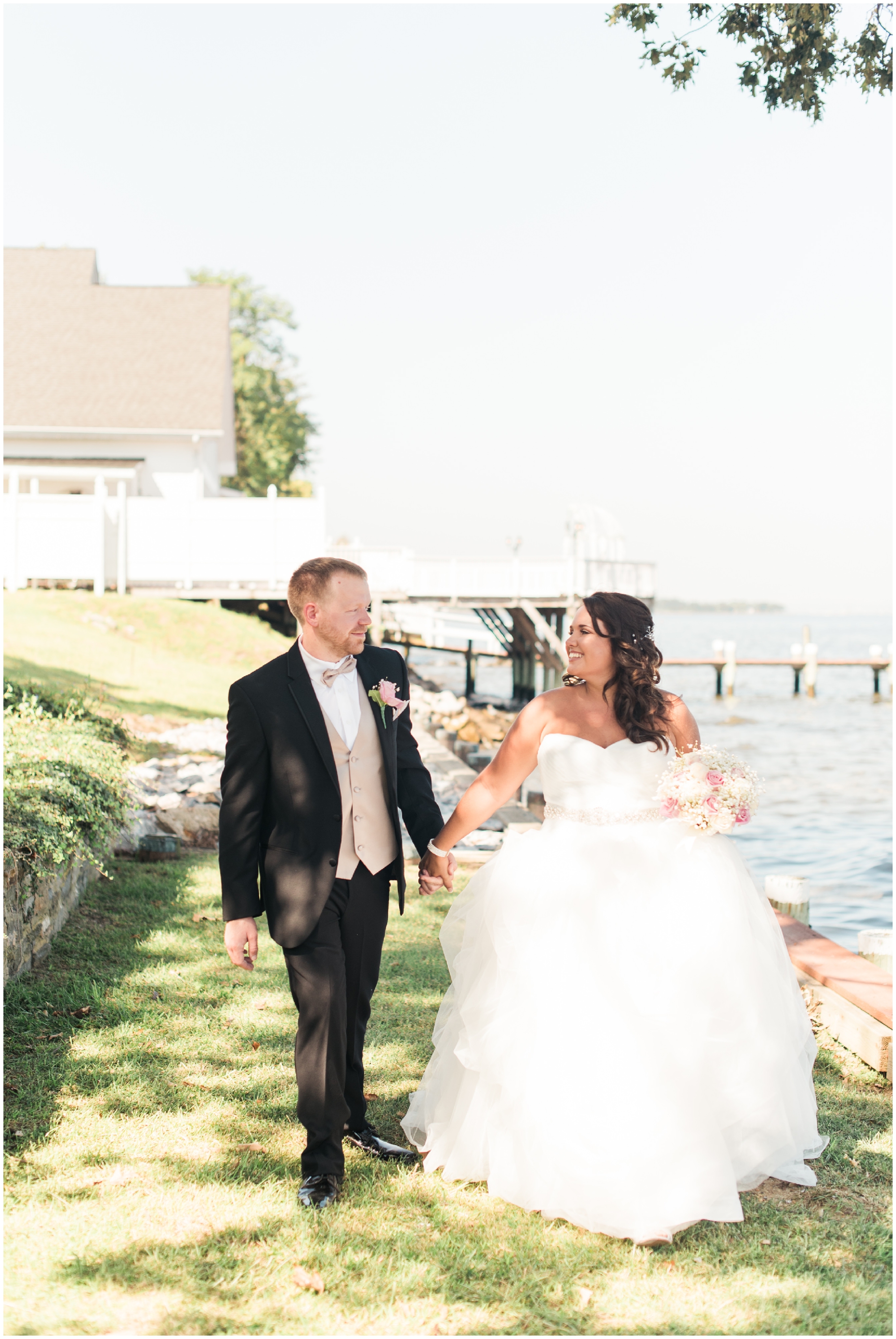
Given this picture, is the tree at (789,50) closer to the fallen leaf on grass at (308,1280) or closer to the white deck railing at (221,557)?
the fallen leaf on grass at (308,1280)

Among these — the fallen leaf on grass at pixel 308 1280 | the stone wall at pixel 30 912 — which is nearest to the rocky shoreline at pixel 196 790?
the stone wall at pixel 30 912

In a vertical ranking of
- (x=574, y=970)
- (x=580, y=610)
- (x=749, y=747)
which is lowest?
(x=749, y=747)

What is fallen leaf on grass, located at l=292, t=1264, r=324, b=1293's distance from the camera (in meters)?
3.19

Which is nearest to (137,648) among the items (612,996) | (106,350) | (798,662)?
(106,350)

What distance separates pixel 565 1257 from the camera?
338 centimetres

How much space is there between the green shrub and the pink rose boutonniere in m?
2.49

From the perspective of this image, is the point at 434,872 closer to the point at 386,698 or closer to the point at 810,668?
the point at 386,698

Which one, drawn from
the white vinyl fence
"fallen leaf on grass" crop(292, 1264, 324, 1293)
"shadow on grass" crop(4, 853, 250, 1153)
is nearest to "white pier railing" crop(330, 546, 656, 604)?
the white vinyl fence

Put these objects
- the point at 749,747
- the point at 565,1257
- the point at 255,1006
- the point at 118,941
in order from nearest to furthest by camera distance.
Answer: the point at 565,1257
the point at 255,1006
the point at 118,941
the point at 749,747

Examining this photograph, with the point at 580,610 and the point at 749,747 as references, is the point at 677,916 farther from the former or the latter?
the point at 749,747

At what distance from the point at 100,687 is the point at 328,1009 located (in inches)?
464

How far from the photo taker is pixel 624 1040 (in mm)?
3590

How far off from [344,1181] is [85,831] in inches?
131

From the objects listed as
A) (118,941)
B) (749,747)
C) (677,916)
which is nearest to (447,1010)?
(677,916)
